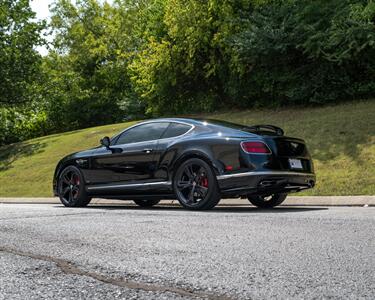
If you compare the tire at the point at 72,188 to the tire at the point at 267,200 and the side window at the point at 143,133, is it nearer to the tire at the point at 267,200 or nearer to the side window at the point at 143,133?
the side window at the point at 143,133

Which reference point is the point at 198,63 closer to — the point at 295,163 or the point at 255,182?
the point at 295,163

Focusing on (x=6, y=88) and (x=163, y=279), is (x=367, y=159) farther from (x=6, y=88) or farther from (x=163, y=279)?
(x=6, y=88)

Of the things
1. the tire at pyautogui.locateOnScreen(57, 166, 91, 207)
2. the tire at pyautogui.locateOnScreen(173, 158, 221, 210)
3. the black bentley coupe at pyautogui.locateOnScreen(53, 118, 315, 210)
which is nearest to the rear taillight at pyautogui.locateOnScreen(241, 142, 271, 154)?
the black bentley coupe at pyautogui.locateOnScreen(53, 118, 315, 210)

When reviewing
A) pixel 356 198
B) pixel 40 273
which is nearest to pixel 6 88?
pixel 356 198

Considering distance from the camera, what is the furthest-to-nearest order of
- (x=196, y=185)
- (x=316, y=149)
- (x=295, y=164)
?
(x=316, y=149), (x=295, y=164), (x=196, y=185)

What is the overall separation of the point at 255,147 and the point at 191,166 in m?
1.05

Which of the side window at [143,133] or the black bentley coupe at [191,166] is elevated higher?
the side window at [143,133]

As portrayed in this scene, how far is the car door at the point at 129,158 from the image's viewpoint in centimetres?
926

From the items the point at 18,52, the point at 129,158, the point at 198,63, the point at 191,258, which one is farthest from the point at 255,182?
the point at 18,52

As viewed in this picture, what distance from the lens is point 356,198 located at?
31.1 feet

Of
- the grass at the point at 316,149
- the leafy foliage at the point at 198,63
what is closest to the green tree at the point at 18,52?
the leafy foliage at the point at 198,63

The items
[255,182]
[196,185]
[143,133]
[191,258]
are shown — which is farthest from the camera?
[143,133]

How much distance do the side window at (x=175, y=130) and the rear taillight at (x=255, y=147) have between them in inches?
49.5

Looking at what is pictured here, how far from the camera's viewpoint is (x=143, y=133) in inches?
381
